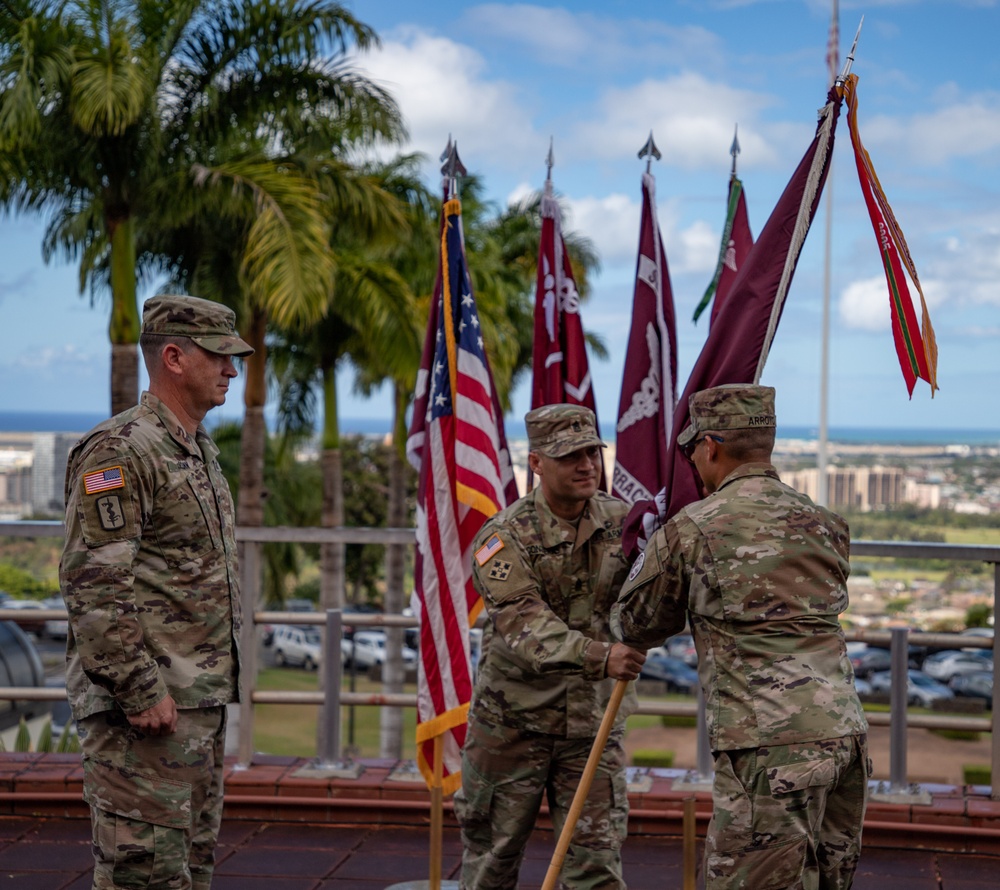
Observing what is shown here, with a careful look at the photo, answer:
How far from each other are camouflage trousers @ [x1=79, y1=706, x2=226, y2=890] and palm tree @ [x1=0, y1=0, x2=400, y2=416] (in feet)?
30.4

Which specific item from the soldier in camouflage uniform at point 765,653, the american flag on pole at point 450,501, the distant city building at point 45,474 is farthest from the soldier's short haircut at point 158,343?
the distant city building at point 45,474

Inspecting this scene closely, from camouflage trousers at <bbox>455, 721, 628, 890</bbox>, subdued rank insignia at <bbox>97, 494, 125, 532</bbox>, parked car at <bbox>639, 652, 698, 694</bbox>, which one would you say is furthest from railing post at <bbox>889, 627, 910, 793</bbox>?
parked car at <bbox>639, 652, 698, 694</bbox>

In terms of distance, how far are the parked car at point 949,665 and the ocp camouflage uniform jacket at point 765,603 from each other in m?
46.9

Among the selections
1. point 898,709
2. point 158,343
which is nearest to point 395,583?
point 898,709

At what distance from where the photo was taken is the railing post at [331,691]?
575 cm

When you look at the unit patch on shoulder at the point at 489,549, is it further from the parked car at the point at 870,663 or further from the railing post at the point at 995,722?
the parked car at the point at 870,663

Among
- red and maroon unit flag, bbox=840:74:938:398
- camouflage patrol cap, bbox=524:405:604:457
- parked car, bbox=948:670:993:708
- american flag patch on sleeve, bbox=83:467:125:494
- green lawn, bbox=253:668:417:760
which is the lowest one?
green lawn, bbox=253:668:417:760

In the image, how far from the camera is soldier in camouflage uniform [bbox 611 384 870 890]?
302 cm

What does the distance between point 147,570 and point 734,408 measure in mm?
1639

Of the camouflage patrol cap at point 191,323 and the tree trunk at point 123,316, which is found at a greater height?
the tree trunk at point 123,316

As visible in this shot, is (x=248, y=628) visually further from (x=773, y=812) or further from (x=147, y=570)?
(x=773, y=812)

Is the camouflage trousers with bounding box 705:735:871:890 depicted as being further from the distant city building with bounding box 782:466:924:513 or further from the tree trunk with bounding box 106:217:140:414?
the distant city building with bounding box 782:466:924:513

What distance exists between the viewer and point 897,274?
12.7 feet

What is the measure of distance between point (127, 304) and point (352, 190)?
317 centimetres
